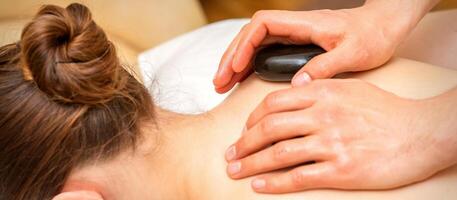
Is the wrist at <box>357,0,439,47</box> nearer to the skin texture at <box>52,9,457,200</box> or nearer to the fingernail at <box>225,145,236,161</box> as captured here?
the skin texture at <box>52,9,457,200</box>

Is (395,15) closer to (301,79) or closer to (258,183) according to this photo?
(301,79)

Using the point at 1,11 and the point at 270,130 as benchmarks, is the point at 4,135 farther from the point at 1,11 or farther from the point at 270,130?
the point at 1,11

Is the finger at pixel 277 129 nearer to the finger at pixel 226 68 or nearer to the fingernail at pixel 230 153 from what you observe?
the fingernail at pixel 230 153

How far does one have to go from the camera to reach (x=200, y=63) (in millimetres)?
1338

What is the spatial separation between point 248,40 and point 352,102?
22cm

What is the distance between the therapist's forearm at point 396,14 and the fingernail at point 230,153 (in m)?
0.34

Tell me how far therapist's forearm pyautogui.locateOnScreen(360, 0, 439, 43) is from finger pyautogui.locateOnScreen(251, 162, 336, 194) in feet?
1.02

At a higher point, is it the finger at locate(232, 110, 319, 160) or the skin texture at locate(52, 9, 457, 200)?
the finger at locate(232, 110, 319, 160)

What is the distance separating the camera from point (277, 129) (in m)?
0.85

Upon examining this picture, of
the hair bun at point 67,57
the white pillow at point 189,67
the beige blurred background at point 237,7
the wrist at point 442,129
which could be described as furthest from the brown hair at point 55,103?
the beige blurred background at point 237,7

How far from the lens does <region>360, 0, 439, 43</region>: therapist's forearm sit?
39.8 inches

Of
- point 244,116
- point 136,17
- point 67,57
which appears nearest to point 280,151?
point 244,116

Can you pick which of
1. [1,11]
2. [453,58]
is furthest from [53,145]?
[453,58]

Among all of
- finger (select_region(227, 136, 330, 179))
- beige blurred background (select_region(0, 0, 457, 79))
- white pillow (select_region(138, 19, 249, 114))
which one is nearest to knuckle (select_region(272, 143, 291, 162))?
finger (select_region(227, 136, 330, 179))
